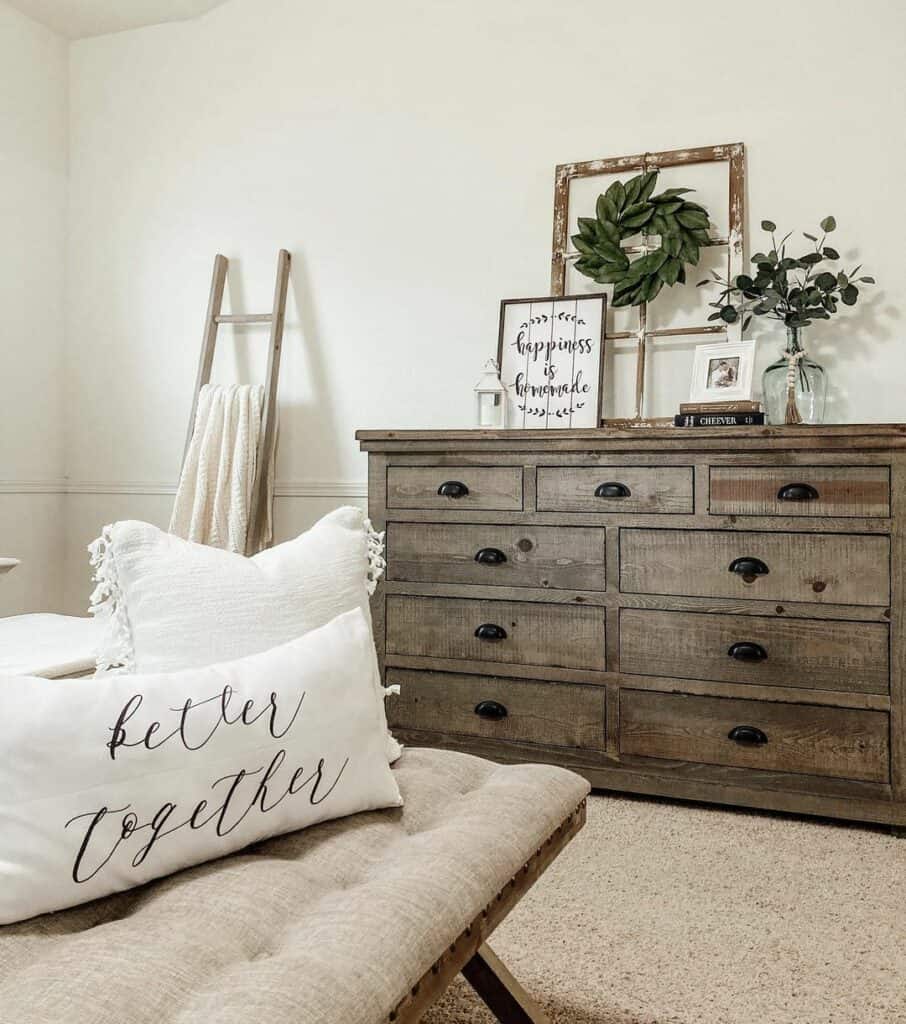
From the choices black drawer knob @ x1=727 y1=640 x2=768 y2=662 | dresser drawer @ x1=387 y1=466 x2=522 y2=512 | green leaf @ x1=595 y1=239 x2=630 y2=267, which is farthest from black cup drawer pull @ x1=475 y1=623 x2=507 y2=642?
green leaf @ x1=595 y1=239 x2=630 y2=267

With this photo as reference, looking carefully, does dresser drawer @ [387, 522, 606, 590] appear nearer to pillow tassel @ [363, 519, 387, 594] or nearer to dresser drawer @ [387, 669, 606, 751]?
dresser drawer @ [387, 669, 606, 751]

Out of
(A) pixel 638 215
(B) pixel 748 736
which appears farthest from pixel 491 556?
(A) pixel 638 215

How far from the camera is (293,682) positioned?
1.09 meters

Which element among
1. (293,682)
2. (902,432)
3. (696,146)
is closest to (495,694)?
(902,432)

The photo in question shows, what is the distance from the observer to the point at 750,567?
221 cm

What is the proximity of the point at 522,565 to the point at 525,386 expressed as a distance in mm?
682

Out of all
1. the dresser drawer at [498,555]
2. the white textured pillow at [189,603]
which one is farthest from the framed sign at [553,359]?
the white textured pillow at [189,603]

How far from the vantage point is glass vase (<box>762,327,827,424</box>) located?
2.45m

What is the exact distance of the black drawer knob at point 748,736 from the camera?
221 cm

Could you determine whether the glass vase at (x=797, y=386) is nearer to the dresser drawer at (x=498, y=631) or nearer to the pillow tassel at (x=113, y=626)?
the dresser drawer at (x=498, y=631)

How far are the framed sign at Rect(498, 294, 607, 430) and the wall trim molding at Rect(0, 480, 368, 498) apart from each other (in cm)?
69

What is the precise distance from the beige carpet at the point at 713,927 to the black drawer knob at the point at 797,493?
0.81 m

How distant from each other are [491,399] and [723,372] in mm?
703

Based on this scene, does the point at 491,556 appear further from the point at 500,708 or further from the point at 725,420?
the point at 725,420
